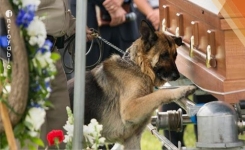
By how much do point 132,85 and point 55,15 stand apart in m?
1.01

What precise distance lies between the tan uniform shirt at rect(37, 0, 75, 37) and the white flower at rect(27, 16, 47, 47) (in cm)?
207

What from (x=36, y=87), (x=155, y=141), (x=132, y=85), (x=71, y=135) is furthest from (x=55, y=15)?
(x=155, y=141)

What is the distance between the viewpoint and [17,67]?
3391mm

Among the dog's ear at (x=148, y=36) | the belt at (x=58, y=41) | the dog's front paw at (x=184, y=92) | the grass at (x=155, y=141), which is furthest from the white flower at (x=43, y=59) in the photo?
the grass at (x=155, y=141)

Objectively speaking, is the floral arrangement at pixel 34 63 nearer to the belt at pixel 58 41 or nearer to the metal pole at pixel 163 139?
the metal pole at pixel 163 139

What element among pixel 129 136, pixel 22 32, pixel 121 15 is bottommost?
pixel 129 136

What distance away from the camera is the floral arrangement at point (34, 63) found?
334cm

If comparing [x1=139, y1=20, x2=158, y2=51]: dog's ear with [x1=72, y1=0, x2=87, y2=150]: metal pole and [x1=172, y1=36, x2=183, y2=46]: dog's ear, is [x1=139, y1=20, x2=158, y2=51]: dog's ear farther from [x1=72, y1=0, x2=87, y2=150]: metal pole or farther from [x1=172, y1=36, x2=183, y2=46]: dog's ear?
[x1=72, y1=0, x2=87, y2=150]: metal pole

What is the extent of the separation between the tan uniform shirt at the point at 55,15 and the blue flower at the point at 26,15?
6.90 feet

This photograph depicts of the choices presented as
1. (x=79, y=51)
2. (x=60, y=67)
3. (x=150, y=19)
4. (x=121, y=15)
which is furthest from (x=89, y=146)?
(x=150, y=19)

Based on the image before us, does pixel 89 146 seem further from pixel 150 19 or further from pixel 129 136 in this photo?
pixel 150 19

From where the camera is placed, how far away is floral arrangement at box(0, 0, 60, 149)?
334 centimetres

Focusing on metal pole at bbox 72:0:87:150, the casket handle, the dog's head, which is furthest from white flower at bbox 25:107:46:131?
the casket handle

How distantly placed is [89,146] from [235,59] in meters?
1.10
